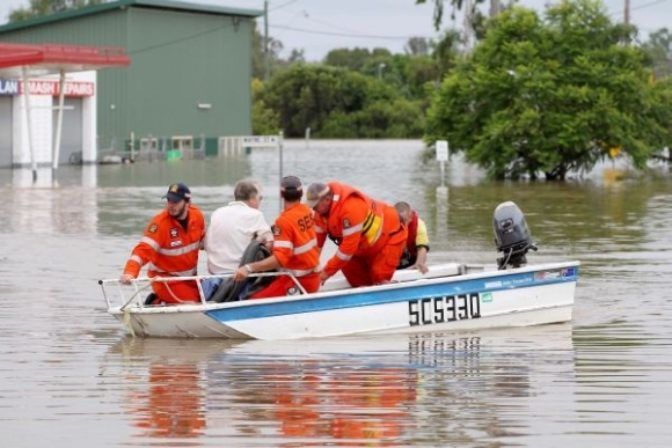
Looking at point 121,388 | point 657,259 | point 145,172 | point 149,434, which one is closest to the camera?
point 149,434

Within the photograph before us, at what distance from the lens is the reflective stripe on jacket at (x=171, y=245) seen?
46.6 feet

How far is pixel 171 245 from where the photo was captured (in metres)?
14.3

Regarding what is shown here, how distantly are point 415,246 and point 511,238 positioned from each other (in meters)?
0.99

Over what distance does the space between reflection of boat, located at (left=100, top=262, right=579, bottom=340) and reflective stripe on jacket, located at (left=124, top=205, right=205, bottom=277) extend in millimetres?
370

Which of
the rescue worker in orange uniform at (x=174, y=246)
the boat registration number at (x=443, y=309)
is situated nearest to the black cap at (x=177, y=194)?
the rescue worker in orange uniform at (x=174, y=246)

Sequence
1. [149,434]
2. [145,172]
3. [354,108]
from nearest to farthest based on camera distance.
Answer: [149,434] < [145,172] < [354,108]

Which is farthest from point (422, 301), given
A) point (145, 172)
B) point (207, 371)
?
point (145, 172)

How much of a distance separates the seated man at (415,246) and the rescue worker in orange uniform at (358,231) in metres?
0.67

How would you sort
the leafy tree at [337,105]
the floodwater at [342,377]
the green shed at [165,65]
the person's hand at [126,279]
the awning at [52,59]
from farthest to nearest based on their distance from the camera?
1. the leafy tree at [337,105]
2. the green shed at [165,65]
3. the awning at [52,59]
4. the person's hand at [126,279]
5. the floodwater at [342,377]

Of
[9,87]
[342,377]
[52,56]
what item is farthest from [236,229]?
[9,87]

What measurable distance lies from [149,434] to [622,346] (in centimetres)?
538

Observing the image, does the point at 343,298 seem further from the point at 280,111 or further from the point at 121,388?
the point at 280,111

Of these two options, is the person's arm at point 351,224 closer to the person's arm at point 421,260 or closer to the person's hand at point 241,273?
the person's hand at point 241,273

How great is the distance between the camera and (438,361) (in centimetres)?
1271
